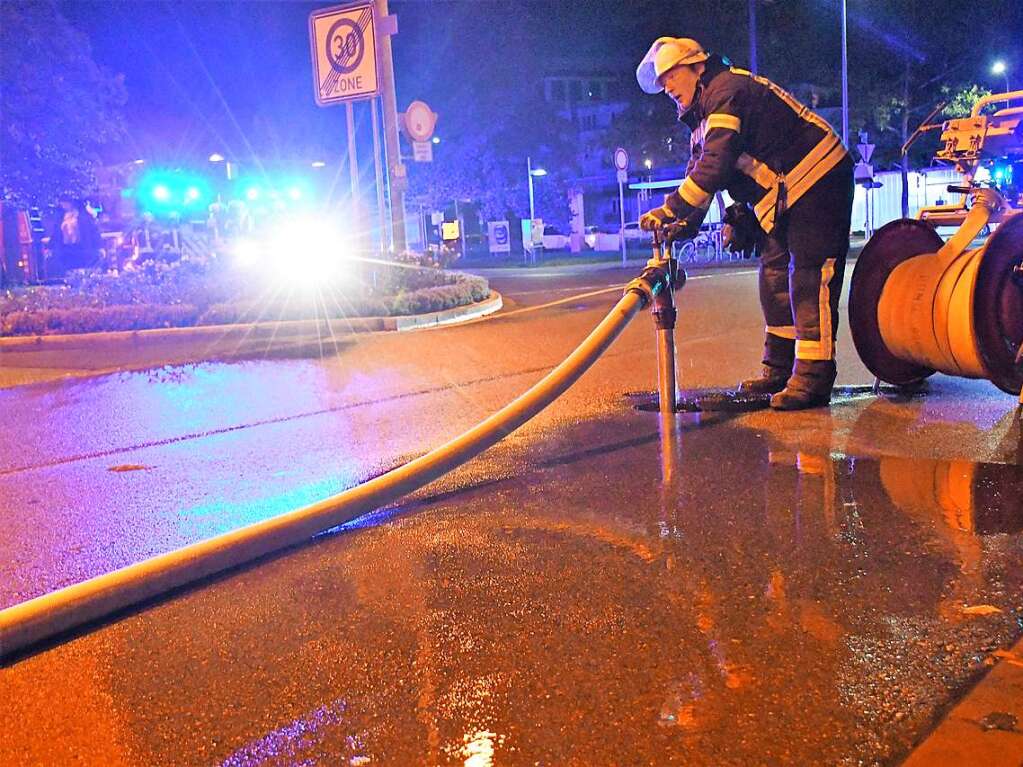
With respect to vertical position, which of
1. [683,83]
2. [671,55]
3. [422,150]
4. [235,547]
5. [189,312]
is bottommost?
[235,547]

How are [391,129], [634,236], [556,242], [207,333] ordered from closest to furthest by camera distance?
[207,333] → [391,129] → [634,236] → [556,242]

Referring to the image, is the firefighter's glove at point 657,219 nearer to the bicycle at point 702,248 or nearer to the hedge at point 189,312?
the hedge at point 189,312

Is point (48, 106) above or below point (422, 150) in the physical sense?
above

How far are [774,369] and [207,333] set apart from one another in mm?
8451

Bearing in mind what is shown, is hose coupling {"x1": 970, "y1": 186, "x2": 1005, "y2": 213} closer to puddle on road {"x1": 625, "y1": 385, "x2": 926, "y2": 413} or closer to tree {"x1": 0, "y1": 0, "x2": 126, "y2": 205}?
puddle on road {"x1": 625, "y1": 385, "x2": 926, "y2": 413}

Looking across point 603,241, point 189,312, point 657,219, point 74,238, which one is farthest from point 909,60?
point 657,219

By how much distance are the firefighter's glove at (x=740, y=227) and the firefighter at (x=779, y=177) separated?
158 mm

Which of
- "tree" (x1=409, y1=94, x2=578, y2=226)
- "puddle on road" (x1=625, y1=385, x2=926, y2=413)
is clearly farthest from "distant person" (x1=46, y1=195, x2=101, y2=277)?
"puddle on road" (x1=625, y1=385, x2=926, y2=413)

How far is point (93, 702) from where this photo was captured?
2766 mm

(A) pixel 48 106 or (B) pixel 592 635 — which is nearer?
(B) pixel 592 635

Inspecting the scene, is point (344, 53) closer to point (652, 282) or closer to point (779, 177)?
point (779, 177)

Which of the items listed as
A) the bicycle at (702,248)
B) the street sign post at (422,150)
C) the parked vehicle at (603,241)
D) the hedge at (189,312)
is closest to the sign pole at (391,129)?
the street sign post at (422,150)

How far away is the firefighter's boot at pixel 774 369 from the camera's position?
21.1 ft

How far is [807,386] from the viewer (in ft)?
19.5
